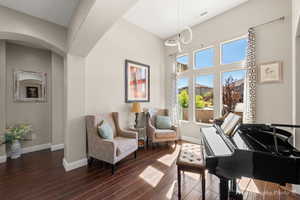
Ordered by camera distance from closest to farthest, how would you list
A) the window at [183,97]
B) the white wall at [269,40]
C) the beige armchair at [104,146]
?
the beige armchair at [104,146]
the white wall at [269,40]
the window at [183,97]

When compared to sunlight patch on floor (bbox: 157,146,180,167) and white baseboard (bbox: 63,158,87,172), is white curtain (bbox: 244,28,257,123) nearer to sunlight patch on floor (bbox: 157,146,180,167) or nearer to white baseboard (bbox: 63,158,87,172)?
sunlight patch on floor (bbox: 157,146,180,167)

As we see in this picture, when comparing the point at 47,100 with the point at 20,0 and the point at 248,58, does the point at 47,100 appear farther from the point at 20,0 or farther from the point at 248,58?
the point at 248,58

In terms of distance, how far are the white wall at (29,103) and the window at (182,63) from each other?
3.87m

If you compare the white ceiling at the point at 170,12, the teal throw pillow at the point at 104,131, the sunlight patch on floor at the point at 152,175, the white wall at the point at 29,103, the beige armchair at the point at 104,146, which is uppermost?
the white ceiling at the point at 170,12

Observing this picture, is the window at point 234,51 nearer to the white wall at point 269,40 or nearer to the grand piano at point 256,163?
the white wall at point 269,40

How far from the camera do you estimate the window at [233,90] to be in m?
3.14

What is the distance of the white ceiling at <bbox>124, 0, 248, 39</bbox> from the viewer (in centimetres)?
294

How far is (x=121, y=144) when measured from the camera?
8.29 feet

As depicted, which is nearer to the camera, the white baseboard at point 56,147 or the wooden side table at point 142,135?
the white baseboard at point 56,147

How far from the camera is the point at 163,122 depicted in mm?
3838

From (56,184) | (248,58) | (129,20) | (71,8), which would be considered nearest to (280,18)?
(248,58)

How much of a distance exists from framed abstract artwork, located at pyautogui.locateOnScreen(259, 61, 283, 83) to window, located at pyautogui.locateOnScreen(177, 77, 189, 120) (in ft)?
6.07

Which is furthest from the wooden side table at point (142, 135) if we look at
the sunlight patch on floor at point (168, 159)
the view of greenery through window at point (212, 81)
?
the view of greenery through window at point (212, 81)

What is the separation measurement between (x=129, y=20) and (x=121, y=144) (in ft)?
10.8
